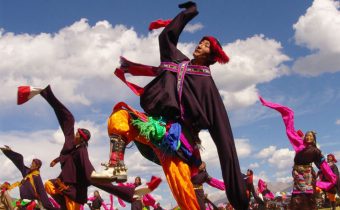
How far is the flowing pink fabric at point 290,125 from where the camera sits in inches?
316

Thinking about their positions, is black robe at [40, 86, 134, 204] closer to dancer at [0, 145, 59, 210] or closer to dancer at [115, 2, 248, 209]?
dancer at [0, 145, 59, 210]

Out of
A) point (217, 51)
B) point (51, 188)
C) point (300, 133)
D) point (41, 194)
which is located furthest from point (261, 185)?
point (217, 51)

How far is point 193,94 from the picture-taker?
4086 mm

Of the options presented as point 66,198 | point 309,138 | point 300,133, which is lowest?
point 66,198

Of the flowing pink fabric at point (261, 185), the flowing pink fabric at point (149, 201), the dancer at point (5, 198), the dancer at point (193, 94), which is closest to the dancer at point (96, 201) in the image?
the flowing pink fabric at point (149, 201)

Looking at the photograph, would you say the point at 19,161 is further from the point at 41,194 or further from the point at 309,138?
the point at 309,138

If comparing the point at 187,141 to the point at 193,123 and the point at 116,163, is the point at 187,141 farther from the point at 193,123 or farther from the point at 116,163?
the point at 116,163

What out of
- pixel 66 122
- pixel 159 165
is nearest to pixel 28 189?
pixel 66 122

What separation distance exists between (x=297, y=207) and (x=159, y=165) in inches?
182

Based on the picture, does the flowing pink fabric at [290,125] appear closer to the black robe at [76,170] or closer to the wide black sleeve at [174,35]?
the black robe at [76,170]

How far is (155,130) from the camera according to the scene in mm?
3809

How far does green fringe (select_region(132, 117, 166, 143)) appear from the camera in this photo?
376 cm

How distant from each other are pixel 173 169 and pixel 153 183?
141 inches

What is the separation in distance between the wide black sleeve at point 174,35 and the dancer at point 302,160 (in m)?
3.97
